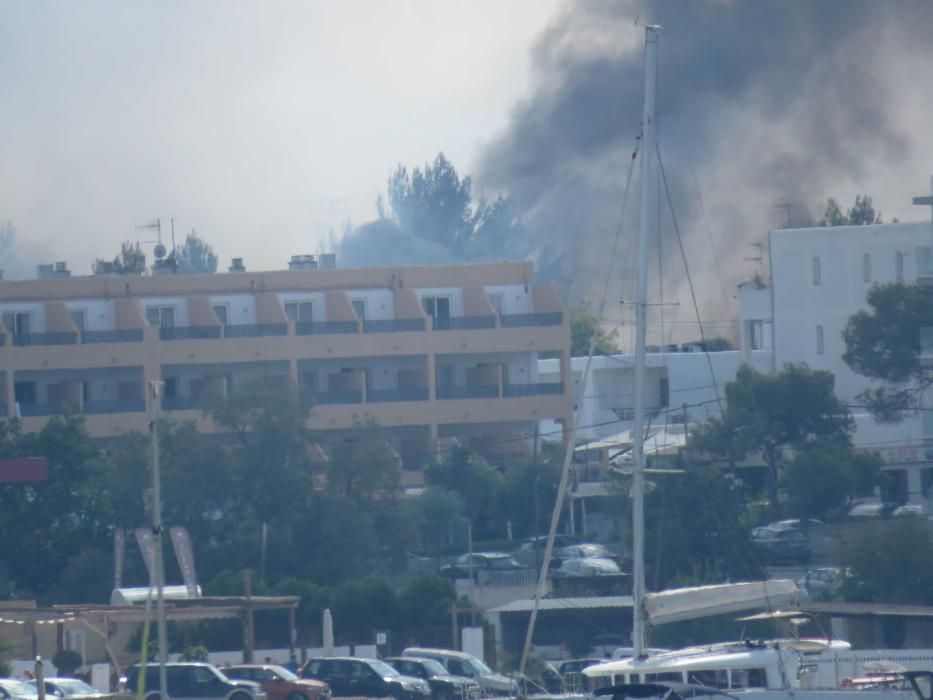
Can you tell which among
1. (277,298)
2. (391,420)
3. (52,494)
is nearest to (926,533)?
(52,494)

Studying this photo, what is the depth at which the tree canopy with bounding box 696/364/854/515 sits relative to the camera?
190 feet

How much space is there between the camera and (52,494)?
52.1m

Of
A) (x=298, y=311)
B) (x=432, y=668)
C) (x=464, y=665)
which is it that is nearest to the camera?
(x=432, y=668)

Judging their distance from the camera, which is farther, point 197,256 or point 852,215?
point 197,256

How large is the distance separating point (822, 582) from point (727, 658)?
1890cm

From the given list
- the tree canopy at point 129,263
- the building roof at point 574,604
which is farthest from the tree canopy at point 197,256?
the building roof at point 574,604

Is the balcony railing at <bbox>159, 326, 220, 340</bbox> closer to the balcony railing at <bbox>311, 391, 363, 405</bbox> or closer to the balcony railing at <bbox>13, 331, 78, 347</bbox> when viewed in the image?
the balcony railing at <bbox>13, 331, 78, 347</bbox>

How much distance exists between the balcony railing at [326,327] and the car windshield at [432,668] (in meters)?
37.3

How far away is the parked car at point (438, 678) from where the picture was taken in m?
34.4

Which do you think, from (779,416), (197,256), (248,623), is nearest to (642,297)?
(248,623)

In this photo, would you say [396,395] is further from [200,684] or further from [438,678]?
[200,684]

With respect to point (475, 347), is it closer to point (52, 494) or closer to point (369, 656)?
point (52, 494)

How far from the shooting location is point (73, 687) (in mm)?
31297

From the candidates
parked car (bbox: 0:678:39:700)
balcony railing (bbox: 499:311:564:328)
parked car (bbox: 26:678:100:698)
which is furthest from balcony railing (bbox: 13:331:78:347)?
parked car (bbox: 0:678:39:700)
